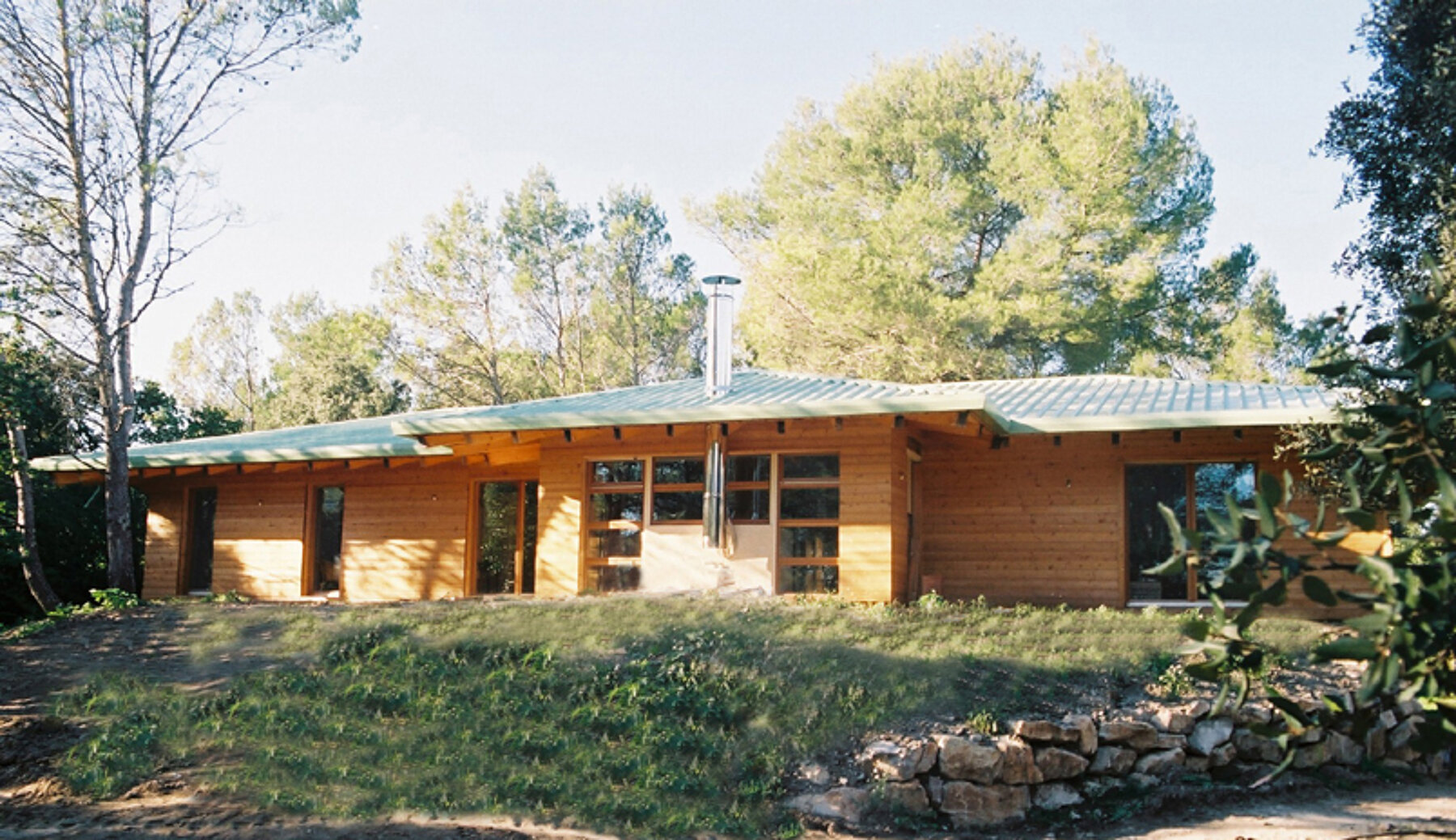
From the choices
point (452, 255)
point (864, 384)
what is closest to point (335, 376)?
point (452, 255)

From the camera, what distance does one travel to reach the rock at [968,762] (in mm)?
7699

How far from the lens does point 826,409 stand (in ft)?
37.6

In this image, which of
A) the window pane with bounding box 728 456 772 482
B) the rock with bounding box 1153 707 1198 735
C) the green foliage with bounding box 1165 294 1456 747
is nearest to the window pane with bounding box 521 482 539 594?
the window pane with bounding box 728 456 772 482

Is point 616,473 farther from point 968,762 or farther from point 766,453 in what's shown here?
point 968,762

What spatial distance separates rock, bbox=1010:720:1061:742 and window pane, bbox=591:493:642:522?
5.97 metres

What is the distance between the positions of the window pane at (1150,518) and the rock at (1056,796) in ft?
17.3

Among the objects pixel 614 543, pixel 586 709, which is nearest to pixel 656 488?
pixel 614 543

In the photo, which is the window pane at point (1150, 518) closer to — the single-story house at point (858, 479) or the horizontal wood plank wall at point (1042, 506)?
the single-story house at point (858, 479)

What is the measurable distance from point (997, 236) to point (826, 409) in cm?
1272

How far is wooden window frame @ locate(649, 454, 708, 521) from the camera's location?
12.9 meters

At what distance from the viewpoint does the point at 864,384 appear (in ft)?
43.3

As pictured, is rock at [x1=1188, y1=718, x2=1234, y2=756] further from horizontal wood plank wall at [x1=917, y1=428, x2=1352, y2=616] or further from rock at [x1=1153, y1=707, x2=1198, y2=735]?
horizontal wood plank wall at [x1=917, y1=428, x2=1352, y2=616]

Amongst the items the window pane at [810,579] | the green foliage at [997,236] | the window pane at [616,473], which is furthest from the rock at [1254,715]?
the green foliage at [997,236]

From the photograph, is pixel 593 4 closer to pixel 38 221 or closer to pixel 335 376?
pixel 38 221
